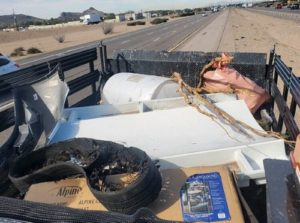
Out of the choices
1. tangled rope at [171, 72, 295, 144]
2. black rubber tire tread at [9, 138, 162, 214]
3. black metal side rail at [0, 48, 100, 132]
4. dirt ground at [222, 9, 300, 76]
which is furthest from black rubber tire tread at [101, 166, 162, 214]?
dirt ground at [222, 9, 300, 76]

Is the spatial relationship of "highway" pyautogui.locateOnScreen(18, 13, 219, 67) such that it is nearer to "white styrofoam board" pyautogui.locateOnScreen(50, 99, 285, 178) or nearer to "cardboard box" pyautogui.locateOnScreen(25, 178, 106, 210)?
"white styrofoam board" pyautogui.locateOnScreen(50, 99, 285, 178)

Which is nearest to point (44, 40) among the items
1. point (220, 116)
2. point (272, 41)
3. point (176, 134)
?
point (272, 41)

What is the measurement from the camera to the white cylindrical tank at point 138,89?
13.6ft

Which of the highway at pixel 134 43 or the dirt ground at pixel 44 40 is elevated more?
the highway at pixel 134 43

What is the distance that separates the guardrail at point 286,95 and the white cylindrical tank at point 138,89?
1090 mm

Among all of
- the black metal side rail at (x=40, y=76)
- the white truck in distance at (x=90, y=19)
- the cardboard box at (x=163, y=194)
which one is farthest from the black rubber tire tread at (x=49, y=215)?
the white truck in distance at (x=90, y=19)

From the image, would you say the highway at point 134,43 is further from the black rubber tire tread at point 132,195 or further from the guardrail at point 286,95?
the black rubber tire tread at point 132,195

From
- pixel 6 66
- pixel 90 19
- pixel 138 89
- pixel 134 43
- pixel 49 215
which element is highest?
pixel 49 215

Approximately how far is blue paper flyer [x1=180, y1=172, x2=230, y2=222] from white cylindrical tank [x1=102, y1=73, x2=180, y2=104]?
1823mm

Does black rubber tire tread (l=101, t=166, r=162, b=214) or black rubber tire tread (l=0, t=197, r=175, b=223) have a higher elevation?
black rubber tire tread (l=0, t=197, r=175, b=223)

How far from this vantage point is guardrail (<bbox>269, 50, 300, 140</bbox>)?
10.4 feet

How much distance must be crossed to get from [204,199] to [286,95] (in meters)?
2.30

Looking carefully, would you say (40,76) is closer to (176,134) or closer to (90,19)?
(176,134)

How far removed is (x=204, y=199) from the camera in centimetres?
218
